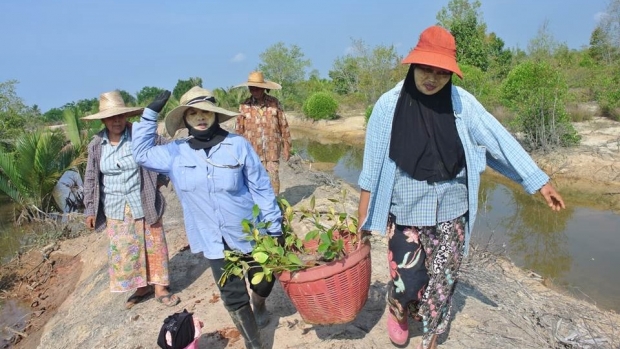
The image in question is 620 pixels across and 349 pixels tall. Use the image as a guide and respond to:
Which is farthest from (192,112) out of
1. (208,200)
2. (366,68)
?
(366,68)

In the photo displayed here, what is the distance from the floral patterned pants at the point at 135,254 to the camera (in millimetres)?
3646

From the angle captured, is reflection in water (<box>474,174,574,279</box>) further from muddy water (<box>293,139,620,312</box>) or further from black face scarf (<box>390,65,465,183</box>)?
black face scarf (<box>390,65,465,183</box>)

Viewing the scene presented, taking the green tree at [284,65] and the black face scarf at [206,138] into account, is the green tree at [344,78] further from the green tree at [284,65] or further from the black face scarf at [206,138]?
the black face scarf at [206,138]

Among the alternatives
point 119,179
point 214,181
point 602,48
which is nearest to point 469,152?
point 214,181

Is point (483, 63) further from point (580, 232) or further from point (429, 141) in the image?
point (429, 141)

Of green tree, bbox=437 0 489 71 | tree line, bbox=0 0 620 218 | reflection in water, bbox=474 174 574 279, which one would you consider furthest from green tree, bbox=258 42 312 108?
reflection in water, bbox=474 174 574 279

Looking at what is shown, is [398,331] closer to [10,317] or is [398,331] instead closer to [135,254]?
[135,254]

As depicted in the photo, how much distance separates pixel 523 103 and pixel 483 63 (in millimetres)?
14620

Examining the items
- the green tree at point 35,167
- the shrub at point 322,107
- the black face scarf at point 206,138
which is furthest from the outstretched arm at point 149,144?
the shrub at point 322,107

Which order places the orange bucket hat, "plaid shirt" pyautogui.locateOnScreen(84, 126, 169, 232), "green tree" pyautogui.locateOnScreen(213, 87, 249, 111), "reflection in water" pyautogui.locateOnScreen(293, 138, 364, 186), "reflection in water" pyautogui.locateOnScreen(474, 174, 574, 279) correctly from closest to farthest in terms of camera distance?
the orange bucket hat, "plaid shirt" pyautogui.locateOnScreen(84, 126, 169, 232), "reflection in water" pyautogui.locateOnScreen(474, 174, 574, 279), "reflection in water" pyautogui.locateOnScreen(293, 138, 364, 186), "green tree" pyautogui.locateOnScreen(213, 87, 249, 111)

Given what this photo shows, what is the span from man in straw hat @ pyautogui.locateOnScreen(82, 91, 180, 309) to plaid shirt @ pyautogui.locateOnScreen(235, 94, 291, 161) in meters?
1.97

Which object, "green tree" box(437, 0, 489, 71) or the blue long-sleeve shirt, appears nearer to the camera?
the blue long-sleeve shirt

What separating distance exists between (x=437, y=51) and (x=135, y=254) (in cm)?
285

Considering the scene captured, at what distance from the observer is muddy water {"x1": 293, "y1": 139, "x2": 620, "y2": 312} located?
551 centimetres
